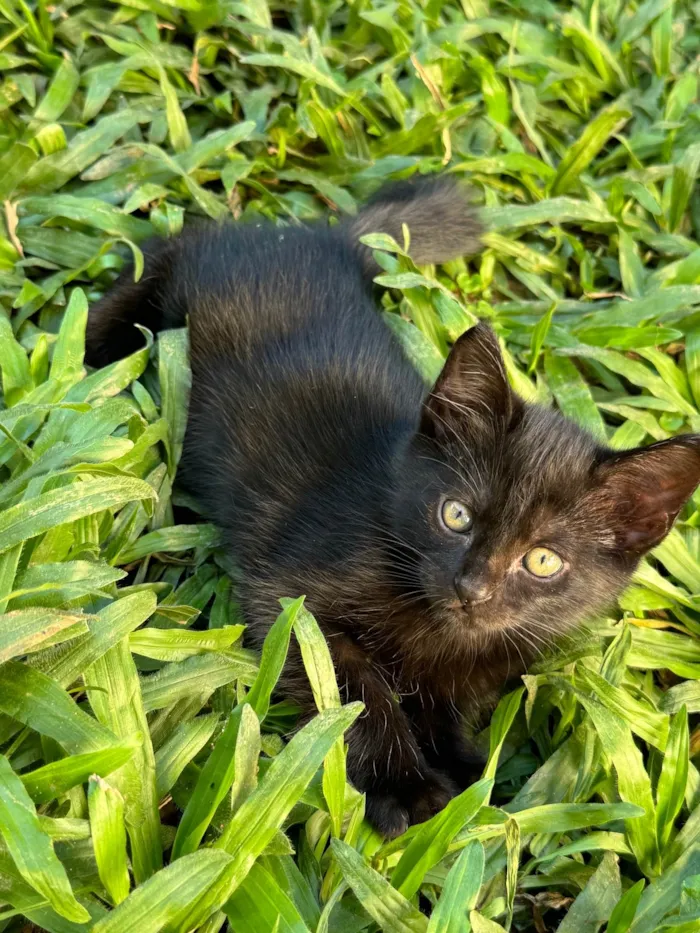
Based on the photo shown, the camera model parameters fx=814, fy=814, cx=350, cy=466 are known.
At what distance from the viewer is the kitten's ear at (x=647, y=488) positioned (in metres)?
1.92

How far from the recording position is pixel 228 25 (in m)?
3.60

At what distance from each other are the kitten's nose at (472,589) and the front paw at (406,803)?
1.86ft

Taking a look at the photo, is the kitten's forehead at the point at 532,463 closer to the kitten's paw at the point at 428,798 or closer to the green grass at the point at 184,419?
the green grass at the point at 184,419

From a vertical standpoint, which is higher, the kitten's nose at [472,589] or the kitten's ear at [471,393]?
the kitten's ear at [471,393]

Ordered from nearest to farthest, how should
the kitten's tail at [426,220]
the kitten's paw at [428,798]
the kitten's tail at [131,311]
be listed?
the kitten's paw at [428,798]
the kitten's tail at [131,311]
the kitten's tail at [426,220]

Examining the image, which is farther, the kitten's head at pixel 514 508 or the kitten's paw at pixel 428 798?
the kitten's paw at pixel 428 798

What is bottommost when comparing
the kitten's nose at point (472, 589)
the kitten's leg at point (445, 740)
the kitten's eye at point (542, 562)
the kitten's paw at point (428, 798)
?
the kitten's leg at point (445, 740)

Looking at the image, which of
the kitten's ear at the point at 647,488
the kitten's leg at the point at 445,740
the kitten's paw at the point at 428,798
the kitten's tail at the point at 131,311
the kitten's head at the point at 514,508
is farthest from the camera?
the kitten's tail at the point at 131,311

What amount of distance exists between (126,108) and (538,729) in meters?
2.87

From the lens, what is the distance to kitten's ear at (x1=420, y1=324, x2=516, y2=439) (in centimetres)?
209

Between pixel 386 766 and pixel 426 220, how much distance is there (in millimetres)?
2045

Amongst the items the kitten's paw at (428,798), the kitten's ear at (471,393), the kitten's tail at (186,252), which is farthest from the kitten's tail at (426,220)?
the kitten's paw at (428,798)

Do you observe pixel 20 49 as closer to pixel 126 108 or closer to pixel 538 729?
pixel 126 108

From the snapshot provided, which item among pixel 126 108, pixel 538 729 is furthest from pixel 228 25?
pixel 538 729
